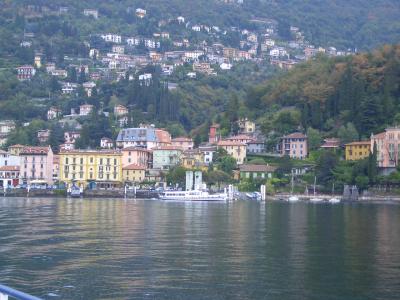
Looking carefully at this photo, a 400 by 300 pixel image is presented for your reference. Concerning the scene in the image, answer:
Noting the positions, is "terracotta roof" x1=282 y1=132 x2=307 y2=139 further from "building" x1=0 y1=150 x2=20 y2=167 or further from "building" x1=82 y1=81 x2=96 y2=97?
"building" x1=82 y1=81 x2=96 y2=97

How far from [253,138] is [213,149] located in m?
7.06

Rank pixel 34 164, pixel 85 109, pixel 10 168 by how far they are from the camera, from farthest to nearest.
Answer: pixel 85 109 → pixel 10 168 → pixel 34 164

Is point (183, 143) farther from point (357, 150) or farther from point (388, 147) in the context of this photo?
point (388, 147)

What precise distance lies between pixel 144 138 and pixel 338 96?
2599cm

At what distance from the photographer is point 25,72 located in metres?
162

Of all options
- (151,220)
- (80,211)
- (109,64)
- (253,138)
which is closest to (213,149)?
(253,138)

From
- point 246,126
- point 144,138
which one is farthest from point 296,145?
point 144,138

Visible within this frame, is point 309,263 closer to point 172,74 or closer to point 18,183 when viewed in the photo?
point 18,183

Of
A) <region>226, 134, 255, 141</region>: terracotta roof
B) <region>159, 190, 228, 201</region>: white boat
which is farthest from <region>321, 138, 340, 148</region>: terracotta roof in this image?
<region>159, 190, 228, 201</region>: white boat

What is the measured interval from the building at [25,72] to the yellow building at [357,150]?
83.9 m

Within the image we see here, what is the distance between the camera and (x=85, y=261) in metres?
29.2

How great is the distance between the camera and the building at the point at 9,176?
10250cm

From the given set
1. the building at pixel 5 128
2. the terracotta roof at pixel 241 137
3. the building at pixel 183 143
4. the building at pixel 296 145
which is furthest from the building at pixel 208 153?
the building at pixel 5 128

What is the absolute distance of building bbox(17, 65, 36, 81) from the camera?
160 metres
